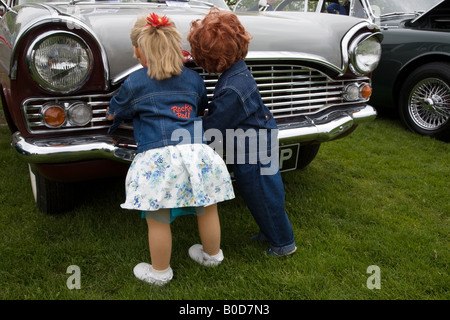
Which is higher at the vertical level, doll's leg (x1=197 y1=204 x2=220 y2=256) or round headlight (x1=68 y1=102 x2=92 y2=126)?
round headlight (x1=68 y1=102 x2=92 y2=126)

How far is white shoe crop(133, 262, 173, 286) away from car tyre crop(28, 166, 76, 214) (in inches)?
29.6

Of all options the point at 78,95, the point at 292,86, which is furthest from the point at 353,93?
the point at 78,95

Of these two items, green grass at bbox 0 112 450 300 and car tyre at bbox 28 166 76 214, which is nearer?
green grass at bbox 0 112 450 300

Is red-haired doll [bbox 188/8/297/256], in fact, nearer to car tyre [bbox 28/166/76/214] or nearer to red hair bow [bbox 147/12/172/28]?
red hair bow [bbox 147/12/172/28]

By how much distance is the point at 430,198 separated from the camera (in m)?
2.72

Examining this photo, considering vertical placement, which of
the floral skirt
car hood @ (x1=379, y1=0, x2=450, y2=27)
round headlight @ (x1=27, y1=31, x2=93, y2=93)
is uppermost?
round headlight @ (x1=27, y1=31, x2=93, y2=93)

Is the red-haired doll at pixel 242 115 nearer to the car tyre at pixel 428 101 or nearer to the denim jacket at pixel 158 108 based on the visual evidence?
the denim jacket at pixel 158 108

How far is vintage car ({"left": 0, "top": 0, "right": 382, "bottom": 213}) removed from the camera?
1727 mm

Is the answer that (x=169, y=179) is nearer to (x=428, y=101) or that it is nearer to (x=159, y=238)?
(x=159, y=238)

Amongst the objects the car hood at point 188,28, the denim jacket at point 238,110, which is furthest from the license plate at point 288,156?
the car hood at point 188,28

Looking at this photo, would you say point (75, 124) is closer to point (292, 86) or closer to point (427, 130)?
point (292, 86)

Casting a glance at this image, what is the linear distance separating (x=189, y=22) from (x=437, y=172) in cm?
225
